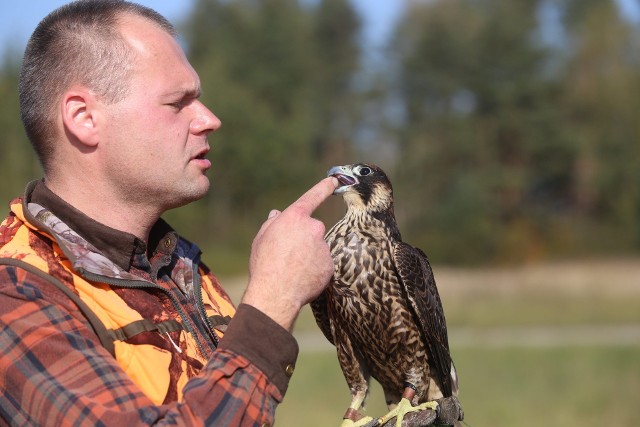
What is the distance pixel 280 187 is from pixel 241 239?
376cm

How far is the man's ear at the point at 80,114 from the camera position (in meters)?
2.05

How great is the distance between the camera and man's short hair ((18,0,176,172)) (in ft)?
6.78

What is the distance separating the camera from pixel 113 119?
2.07 metres

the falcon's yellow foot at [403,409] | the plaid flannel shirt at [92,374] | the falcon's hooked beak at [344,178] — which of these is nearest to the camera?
the plaid flannel shirt at [92,374]

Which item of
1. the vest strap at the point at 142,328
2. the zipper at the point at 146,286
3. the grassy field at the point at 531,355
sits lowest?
the vest strap at the point at 142,328

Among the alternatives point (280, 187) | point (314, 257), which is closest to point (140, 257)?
point (314, 257)

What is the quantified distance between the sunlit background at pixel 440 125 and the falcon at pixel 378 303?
29663 millimetres

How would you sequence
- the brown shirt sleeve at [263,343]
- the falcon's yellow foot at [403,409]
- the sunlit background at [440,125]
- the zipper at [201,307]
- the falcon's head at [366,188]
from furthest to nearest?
the sunlit background at [440,125] < the falcon's head at [366,188] < the falcon's yellow foot at [403,409] < the zipper at [201,307] < the brown shirt sleeve at [263,343]

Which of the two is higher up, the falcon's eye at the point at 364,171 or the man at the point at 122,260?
the falcon's eye at the point at 364,171

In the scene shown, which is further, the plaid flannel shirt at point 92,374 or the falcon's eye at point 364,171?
the falcon's eye at point 364,171

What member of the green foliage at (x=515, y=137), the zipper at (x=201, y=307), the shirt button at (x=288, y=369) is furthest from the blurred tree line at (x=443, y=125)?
the shirt button at (x=288, y=369)

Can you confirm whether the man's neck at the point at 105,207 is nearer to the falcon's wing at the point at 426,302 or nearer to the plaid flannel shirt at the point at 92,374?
the plaid flannel shirt at the point at 92,374

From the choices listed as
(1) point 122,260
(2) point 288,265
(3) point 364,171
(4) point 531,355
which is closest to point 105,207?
(1) point 122,260

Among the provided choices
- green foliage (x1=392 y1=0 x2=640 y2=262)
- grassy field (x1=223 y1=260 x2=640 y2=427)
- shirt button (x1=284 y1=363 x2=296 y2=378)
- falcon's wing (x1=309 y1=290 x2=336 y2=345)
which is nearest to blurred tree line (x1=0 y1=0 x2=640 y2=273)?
green foliage (x1=392 y1=0 x2=640 y2=262)
